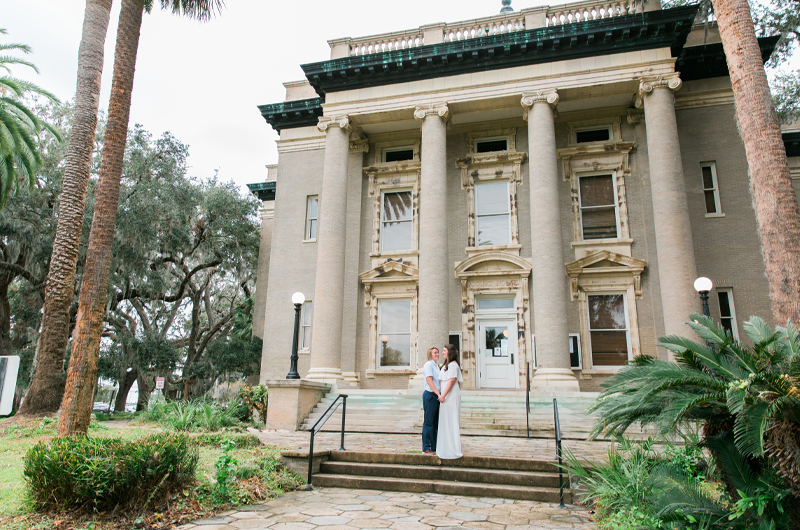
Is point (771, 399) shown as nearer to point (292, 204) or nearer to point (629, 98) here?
point (629, 98)

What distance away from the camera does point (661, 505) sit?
5160 millimetres

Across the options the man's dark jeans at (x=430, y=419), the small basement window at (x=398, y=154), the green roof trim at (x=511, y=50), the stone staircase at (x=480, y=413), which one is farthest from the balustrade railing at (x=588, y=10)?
the man's dark jeans at (x=430, y=419)

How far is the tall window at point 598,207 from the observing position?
1792 cm

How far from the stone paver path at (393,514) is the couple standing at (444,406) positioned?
0.97 metres

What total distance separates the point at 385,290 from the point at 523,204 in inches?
223

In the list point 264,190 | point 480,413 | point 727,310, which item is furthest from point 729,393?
point 264,190

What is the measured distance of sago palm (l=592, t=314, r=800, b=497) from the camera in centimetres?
456

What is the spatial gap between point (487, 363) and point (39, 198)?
18.7m

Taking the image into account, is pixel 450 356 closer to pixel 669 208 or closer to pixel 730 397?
pixel 730 397

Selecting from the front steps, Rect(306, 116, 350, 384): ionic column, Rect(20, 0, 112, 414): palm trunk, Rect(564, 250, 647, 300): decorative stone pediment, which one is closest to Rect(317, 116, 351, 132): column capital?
Rect(306, 116, 350, 384): ionic column

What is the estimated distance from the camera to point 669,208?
50.4 feet

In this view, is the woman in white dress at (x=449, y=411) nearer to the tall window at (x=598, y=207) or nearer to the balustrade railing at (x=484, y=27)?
the tall window at (x=598, y=207)

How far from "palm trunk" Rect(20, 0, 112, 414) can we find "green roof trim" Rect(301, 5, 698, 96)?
8.17m

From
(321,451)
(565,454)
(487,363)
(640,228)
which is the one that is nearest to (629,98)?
(640,228)
